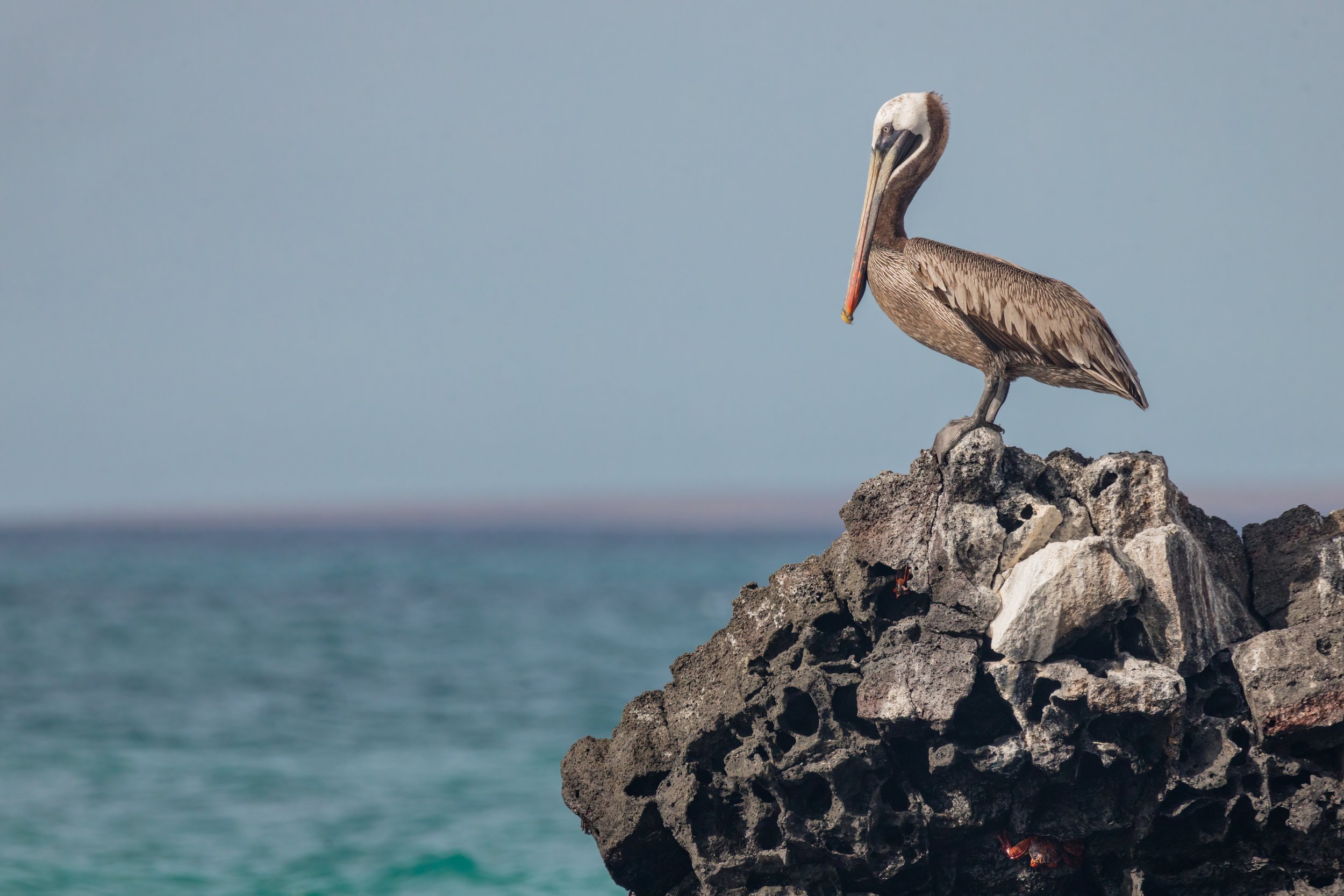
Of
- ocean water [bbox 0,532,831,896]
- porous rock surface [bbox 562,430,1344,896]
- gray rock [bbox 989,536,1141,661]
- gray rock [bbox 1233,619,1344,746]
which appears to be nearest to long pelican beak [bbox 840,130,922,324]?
porous rock surface [bbox 562,430,1344,896]

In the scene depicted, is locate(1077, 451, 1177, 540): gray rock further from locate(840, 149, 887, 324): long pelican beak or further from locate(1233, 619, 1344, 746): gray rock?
locate(840, 149, 887, 324): long pelican beak

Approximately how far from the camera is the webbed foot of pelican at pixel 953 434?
758cm

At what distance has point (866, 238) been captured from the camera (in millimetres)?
8883

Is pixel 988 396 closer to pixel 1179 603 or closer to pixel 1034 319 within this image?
pixel 1034 319

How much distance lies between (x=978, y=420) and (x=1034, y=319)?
794 millimetres

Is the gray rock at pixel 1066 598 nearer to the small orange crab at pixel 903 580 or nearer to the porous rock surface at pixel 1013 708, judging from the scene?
the porous rock surface at pixel 1013 708

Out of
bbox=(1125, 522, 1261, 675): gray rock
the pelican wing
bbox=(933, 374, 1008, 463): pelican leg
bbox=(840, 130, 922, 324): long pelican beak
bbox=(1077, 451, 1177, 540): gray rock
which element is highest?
bbox=(840, 130, 922, 324): long pelican beak

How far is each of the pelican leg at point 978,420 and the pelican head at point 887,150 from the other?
119 cm

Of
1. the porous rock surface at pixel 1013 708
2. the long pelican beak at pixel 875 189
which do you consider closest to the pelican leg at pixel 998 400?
the porous rock surface at pixel 1013 708

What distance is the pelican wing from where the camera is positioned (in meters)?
8.12

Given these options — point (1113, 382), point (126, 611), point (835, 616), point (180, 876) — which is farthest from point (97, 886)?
point (126, 611)

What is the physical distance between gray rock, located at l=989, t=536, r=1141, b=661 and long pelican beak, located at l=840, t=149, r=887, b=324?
257 cm

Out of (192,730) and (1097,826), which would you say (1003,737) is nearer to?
(1097,826)

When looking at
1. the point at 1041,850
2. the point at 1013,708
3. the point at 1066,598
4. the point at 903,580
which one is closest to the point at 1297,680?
the point at 1066,598
